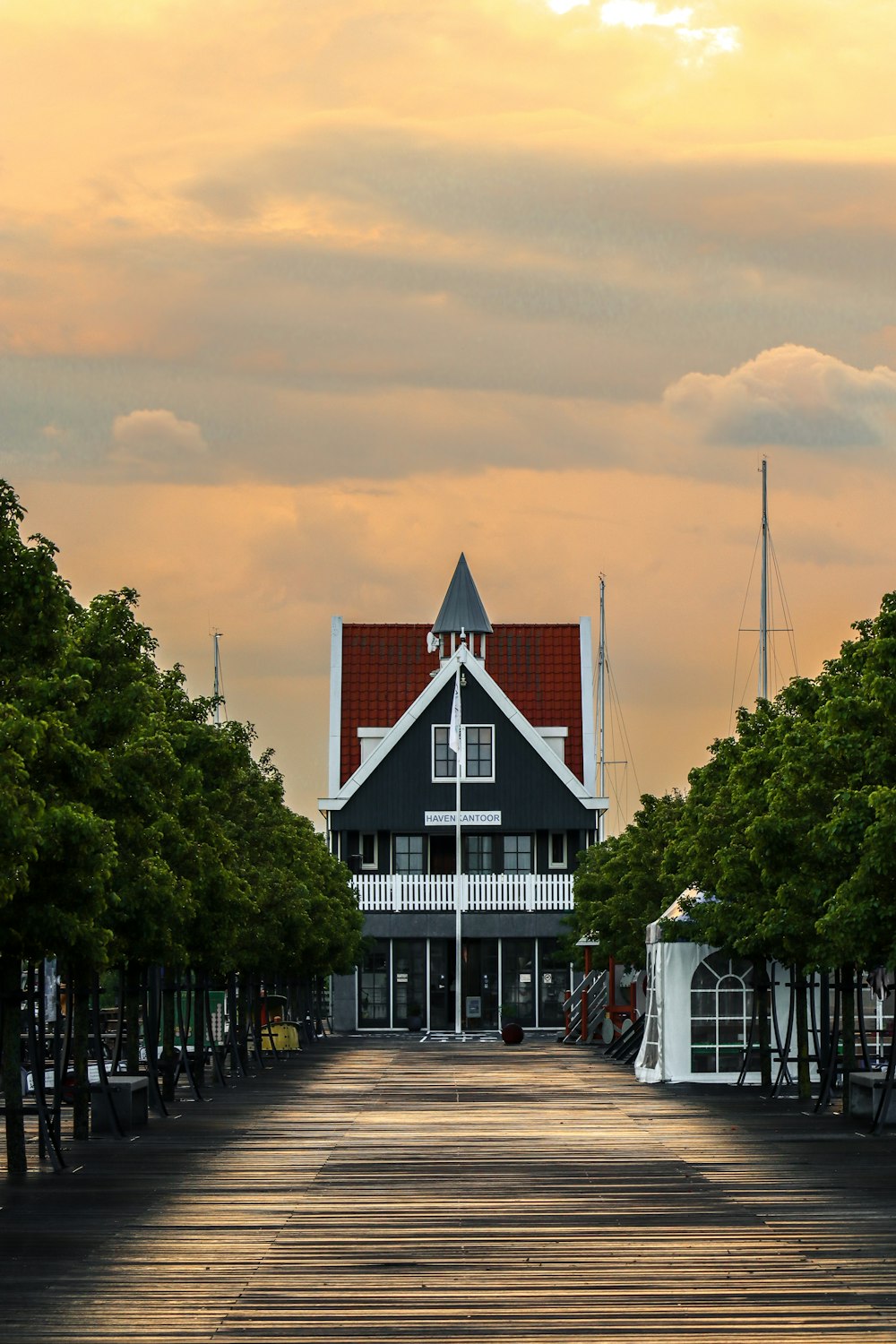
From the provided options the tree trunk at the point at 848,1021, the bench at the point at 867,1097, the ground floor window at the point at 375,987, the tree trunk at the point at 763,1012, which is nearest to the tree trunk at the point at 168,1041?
the tree trunk at the point at 763,1012

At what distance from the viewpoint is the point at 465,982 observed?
3292 inches

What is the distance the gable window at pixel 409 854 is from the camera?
8588 centimetres

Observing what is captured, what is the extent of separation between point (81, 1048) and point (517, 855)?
186 ft

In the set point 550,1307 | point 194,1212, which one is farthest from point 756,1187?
point 550,1307

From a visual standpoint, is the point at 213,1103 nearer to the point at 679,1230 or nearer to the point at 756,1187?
the point at 756,1187

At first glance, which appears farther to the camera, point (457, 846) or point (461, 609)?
point (461, 609)

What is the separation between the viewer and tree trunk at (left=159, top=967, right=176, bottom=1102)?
39469 mm

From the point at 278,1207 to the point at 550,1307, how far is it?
276 inches

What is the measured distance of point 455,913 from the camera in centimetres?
8269

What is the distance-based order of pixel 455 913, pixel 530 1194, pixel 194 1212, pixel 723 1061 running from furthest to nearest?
pixel 455 913, pixel 723 1061, pixel 530 1194, pixel 194 1212

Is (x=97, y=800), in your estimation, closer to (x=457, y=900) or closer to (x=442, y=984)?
(x=457, y=900)

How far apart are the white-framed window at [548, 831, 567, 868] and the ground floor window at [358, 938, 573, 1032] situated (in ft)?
12.2

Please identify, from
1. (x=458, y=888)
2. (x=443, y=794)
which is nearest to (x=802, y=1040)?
(x=458, y=888)

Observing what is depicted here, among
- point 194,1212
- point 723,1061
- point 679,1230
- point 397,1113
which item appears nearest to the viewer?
point 679,1230
